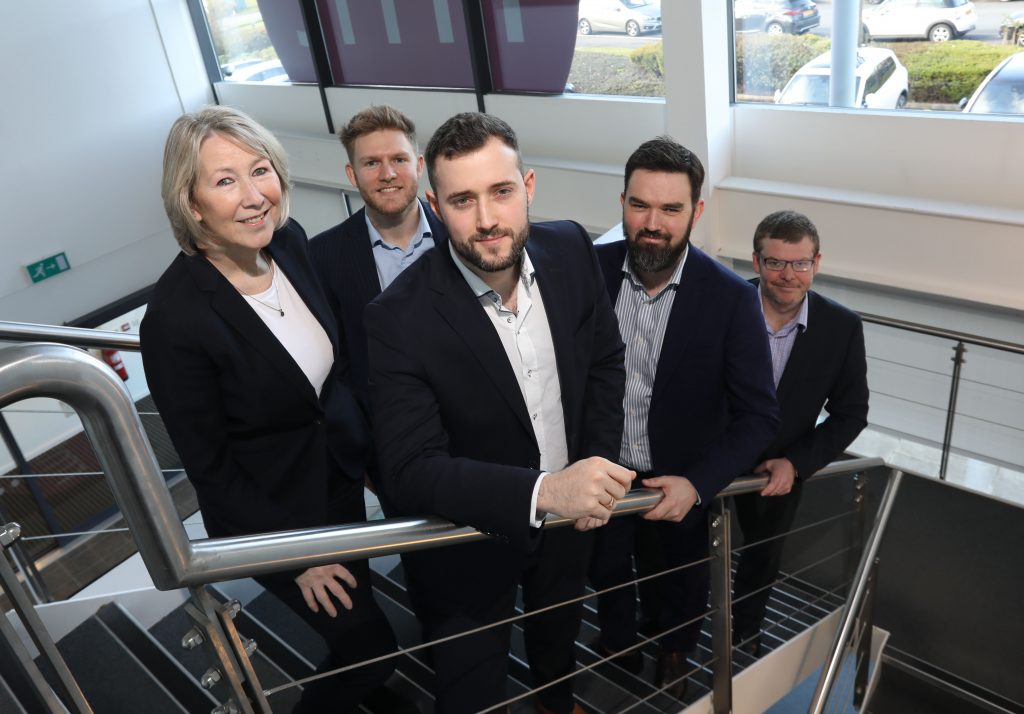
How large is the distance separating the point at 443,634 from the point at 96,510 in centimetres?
465

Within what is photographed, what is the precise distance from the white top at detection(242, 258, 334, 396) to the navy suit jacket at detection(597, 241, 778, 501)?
815 millimetres

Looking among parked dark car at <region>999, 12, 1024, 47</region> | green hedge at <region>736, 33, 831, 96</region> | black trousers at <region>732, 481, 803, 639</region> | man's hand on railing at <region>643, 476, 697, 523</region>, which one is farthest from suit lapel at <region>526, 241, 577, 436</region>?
green hedge at <region>736, 33, 831, 96</region>

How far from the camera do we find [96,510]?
5.48 meters

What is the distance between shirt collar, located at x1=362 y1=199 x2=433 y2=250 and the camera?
8.16 feet

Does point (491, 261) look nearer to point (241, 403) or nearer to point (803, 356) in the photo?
point (241, 403)

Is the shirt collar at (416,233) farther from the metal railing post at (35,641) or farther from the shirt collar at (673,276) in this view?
the metal railing post at (35,641)

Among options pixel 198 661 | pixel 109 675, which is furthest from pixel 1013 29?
pixel 109 675

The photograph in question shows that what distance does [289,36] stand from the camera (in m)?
7.27

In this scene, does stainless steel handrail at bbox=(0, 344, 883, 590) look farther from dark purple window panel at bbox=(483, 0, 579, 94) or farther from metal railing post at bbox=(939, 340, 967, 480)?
dark purple window panel at bbox=(483, 0, 579, 94)

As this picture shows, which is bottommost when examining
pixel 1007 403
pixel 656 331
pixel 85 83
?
pixel 1007 403

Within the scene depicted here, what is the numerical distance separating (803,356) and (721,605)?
763 mm

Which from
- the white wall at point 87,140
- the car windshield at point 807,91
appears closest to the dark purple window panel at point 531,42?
the car windshield at point 807,91

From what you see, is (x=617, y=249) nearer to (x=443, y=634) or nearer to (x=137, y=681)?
(x=443, y=634)

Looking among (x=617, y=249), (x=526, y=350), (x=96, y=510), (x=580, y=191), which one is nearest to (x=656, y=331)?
(x=617, y=249)
